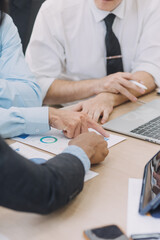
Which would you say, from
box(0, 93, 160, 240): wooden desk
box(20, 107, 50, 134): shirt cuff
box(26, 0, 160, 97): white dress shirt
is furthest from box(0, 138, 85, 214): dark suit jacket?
box(26, 0, 160, 97): white dress shirt

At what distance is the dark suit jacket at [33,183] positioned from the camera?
0.55 m

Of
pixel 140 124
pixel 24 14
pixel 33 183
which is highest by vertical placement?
pixel 24 14

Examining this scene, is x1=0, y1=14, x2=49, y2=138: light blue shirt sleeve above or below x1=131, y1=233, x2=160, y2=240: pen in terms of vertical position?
above

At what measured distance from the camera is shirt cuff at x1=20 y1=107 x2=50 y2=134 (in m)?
1.04

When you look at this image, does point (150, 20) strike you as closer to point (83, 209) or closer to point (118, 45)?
point (118, 45)

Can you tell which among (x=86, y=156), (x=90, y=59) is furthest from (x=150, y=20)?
(x=86, y=156)

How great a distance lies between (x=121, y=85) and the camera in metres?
1.46

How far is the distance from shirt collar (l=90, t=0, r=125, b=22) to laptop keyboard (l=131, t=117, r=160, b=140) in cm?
77

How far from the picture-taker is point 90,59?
5.84 feet

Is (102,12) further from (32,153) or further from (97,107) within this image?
(32,153)

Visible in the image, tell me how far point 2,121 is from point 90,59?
2.92 feet

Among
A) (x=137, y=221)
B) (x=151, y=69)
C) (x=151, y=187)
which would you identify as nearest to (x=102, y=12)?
(x=151, y=69)

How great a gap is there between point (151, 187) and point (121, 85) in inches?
31.3

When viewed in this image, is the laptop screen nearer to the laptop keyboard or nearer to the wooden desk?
the wooden desk
